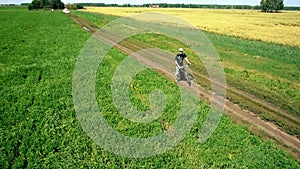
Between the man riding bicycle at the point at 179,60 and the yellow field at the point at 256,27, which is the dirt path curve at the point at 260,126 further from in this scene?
the yellow field at the point at 256,27

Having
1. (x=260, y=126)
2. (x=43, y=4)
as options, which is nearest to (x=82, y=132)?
(x=260, y=126)

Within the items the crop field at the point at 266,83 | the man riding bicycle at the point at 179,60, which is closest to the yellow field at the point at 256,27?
the crop field at the point at 266,83

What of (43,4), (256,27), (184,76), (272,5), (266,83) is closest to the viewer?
(184,76)

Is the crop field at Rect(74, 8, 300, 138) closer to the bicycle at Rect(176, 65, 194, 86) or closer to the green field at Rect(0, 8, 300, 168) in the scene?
the green field at Rect(0, 8, 300, 168)

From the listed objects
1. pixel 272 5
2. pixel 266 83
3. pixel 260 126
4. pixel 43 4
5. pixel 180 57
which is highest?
pixel 43 4

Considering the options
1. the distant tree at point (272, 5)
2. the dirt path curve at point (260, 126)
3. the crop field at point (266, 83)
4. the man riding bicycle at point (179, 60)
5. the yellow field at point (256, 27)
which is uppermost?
the distant tree at point (272, 5)

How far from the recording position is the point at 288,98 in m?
16.0

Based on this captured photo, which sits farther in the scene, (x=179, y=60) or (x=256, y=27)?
(x=256, y=27)

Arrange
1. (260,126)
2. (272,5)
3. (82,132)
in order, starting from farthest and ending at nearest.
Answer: (272,5), (260,126), (82,132)

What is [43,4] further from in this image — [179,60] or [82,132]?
[82,132]

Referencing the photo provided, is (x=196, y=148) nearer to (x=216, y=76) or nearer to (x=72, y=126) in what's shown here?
(x=72, y=126)

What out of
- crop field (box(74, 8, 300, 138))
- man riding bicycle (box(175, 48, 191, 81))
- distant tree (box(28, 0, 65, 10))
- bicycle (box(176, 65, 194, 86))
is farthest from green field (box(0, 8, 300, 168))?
distant tree (box(28, 0, 65, 10))

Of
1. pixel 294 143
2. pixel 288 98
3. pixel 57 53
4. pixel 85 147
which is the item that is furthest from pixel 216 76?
pixel 57 53

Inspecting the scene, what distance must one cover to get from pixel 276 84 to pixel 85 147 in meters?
14.2
